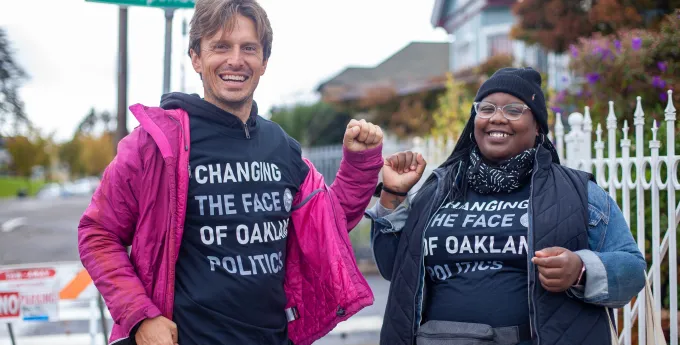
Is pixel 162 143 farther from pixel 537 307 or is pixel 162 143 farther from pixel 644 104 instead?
pixel 644 104

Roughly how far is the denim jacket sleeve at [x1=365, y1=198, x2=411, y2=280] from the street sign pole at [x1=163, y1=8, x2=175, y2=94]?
173 cm

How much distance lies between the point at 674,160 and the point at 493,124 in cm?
142

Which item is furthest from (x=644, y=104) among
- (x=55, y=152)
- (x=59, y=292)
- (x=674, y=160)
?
(x=55, y=152)

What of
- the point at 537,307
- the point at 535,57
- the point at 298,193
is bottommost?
the point at 537,307

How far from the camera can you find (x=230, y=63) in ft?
8.55

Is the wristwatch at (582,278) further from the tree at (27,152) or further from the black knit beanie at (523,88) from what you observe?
the tree at (27,152)

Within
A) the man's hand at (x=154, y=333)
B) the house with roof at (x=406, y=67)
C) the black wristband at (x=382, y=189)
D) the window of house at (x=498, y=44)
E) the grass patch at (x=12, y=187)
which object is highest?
the house with roof at (x=406, y=67)

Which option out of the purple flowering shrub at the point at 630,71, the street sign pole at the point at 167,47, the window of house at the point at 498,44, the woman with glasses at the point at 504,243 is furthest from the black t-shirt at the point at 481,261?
the window of house at the point at 498,44

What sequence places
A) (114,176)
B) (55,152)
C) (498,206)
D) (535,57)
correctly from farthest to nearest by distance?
(55,152), (535,57), (498,206), (114,176)

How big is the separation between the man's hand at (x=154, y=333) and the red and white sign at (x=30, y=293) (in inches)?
145

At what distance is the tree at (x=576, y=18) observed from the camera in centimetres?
862

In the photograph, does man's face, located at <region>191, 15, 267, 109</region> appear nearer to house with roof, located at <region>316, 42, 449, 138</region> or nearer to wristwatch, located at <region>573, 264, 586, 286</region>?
wristwatch, located at <region>573, 264, 586, 286</region>

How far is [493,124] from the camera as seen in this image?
9.28ft

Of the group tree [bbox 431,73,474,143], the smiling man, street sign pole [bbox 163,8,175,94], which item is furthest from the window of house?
the smiling man
